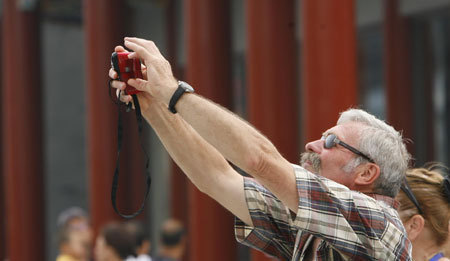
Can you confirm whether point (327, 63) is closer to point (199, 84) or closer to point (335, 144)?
point (199, 84)

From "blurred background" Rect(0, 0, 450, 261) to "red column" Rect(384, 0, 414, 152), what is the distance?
0.04ft

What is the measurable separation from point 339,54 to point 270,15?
111 centimetres

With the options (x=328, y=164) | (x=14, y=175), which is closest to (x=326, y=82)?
(x=328, y=164)

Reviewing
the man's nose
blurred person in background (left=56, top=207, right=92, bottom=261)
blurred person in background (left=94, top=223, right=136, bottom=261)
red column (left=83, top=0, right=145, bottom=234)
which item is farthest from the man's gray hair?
red column (left=83, top=0, right=145, bottom=234)

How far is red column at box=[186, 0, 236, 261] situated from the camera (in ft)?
23.8

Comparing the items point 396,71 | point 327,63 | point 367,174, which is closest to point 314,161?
point 367,174

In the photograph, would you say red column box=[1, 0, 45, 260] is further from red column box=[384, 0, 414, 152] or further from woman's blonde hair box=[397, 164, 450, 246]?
woman's blonde hair box=[397, 164, 450, 246]

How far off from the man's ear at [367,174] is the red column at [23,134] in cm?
819

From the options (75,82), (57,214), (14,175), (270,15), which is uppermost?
(270,15)

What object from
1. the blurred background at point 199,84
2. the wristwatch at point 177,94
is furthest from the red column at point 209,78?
the wristwatch at point 177,94

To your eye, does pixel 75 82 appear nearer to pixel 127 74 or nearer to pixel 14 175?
pixel 14 175

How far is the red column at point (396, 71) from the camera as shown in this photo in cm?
935

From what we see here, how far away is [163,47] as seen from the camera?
12.9 m

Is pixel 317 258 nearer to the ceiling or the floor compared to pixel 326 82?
nearer to the floor
